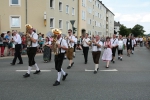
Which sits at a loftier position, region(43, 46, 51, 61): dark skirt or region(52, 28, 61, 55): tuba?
region(52, 28, 61, 55): tuba

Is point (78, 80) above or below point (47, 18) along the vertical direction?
below

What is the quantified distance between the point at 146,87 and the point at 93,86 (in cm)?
174

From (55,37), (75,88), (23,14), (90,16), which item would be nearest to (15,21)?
(23,14)

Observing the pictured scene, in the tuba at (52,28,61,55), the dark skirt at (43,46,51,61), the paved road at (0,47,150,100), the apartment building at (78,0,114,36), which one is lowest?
the paved road at (0,47,150,100)

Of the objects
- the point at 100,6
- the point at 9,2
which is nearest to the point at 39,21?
the point at 9,2

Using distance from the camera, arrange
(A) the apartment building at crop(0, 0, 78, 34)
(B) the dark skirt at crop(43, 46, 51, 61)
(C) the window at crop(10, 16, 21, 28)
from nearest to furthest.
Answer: (B) the dark skirt at crop(43, 46, 51, 61), (A) the apartment building at crop(0, 0, 78, 34), (C) the window at crop(10, 16, 21, 28)

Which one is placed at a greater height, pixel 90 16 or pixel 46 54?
pixel 90 16

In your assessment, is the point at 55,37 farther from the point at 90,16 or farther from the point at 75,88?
the point at 90,16

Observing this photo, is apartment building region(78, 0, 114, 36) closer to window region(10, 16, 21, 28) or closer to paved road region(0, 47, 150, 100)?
window region(10, 16, 21, 28)

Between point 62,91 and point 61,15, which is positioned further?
point 61,15

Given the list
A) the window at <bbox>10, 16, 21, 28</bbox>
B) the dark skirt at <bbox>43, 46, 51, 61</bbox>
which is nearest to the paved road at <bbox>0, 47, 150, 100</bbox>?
the dark skirt at <bbox>43, 46, 51, 61</bbox>

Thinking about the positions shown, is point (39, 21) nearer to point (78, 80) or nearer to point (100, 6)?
point (78, 80)

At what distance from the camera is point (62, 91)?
630 cm

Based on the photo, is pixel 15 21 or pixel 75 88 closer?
pixel 75 88
